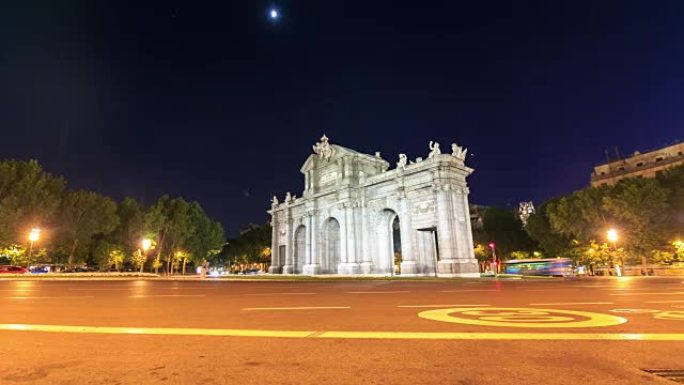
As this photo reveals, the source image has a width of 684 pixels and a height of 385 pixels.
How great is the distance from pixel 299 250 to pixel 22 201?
3866 centimetres

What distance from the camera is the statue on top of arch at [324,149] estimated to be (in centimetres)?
5947

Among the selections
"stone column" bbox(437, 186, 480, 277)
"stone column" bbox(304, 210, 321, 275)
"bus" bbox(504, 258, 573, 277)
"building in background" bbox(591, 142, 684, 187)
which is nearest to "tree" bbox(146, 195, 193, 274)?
"stone column" bbox(304, 210, 321, 275)

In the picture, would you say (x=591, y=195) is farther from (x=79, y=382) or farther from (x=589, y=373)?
(x=79, y=382)

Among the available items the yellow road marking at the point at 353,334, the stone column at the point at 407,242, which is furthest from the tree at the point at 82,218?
the yellow road marking at the point at 353,334

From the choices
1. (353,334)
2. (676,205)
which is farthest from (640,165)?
(353,334)

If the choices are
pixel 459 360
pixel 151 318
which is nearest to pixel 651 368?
pixel 459 360

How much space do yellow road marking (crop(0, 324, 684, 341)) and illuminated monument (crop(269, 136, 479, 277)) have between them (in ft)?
115

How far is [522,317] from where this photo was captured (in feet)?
28.5

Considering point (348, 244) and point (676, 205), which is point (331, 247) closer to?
point (348, 244)

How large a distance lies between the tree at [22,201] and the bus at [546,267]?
6506cm

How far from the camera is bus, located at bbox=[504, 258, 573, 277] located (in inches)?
1992

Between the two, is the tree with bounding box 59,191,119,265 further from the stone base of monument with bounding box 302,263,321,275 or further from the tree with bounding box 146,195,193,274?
the stone base of monument with bounding box 302,263,321,275

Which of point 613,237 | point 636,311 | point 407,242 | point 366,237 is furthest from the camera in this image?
point 366,237

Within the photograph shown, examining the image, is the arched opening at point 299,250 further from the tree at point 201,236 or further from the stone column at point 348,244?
the tree at point 201,236
